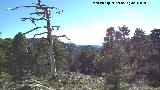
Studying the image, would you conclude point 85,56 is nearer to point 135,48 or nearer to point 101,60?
point 135,48

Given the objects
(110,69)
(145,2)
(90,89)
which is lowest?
(90,89)

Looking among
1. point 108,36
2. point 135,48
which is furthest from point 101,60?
point 108,36

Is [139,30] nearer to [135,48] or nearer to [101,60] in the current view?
[135,48]

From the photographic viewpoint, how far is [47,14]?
31578 mm

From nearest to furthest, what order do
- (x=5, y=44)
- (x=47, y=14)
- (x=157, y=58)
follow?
(x=47, y=14)
(x=157, y=58)
(x=5, y=44)

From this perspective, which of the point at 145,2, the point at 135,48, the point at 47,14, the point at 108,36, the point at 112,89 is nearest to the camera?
the point at 145,2

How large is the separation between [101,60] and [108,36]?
62.2 m

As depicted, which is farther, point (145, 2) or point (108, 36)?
point (108, 36)

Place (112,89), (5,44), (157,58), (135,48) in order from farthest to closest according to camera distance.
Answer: (135,48), (5,44), (157,58), (112,89)

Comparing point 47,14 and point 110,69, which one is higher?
point 47,14

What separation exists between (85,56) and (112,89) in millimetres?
60185

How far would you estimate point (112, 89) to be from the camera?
2602 cm

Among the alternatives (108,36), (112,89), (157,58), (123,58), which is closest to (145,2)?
(123,58)

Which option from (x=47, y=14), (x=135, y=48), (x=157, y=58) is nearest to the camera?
(x=47, y=14)
